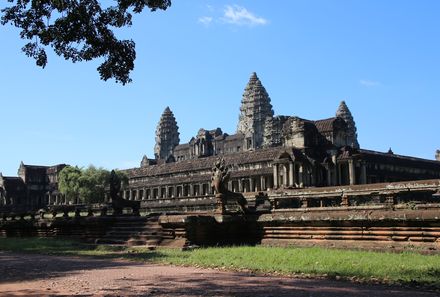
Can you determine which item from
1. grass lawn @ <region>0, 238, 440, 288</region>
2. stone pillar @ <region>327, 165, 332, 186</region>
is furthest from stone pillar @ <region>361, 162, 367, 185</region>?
grass lawn @ <region>0, 238, 440, 288</region>

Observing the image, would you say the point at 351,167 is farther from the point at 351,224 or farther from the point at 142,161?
the point at 142,161

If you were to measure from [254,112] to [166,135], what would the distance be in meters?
26.9

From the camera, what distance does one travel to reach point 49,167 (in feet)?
368

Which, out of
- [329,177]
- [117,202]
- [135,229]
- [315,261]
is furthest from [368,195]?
[329,177]

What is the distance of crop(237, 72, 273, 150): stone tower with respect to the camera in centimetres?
10919

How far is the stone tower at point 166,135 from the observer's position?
418 feet

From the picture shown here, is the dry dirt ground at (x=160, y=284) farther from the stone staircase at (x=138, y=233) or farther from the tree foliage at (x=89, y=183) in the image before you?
the tree foliage at (x=89, y=183)

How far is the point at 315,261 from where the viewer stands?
40.9 ft

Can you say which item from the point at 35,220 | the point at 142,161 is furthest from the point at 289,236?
the point at 142,161

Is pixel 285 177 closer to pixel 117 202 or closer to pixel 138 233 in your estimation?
pixel 117 202

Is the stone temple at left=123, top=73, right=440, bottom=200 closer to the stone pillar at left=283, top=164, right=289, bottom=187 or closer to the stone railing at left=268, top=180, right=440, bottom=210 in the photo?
the stone pillar at left=283, top=164, right=289, bottom=187

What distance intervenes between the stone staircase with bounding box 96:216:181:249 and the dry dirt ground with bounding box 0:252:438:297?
218 inches

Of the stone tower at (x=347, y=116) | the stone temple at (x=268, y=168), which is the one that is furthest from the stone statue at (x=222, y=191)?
the stone tower at (x=347, y=116)

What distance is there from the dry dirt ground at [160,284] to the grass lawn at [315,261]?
0.69 metres
